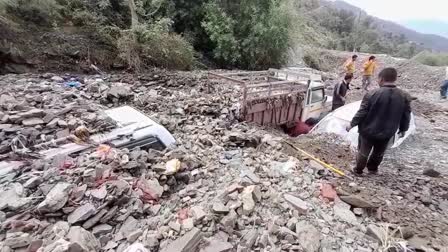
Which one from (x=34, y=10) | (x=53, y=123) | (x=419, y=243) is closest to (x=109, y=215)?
(x=53, y=123)

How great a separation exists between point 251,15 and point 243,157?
10.0m

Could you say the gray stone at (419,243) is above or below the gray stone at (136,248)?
below

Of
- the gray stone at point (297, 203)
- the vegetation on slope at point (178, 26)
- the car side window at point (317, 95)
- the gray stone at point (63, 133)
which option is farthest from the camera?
the vegetation on slope at point (178, 26)

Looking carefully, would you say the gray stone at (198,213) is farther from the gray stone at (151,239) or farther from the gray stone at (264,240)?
the gray stone at (264,240)

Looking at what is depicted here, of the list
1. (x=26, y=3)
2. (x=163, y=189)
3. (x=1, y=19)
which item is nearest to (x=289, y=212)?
(x=163, y=189)

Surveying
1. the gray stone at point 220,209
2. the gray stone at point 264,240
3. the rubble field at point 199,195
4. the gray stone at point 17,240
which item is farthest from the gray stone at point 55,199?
the gray stone at point 264,240

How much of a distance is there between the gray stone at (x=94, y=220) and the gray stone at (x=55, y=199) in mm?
340

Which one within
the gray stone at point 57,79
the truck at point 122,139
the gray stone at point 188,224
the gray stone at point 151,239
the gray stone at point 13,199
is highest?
the gray stone at point 57,79

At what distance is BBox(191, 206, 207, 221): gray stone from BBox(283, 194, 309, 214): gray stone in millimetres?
1055

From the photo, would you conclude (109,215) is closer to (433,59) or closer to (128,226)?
(128,226)

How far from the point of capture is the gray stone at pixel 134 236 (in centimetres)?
270

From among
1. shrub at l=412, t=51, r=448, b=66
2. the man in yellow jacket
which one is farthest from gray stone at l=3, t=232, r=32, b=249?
shrub at l=412, t=51, r=448, b=66

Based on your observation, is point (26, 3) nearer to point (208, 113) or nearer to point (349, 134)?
point (208, 113)

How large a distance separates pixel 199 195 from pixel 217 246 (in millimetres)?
869
